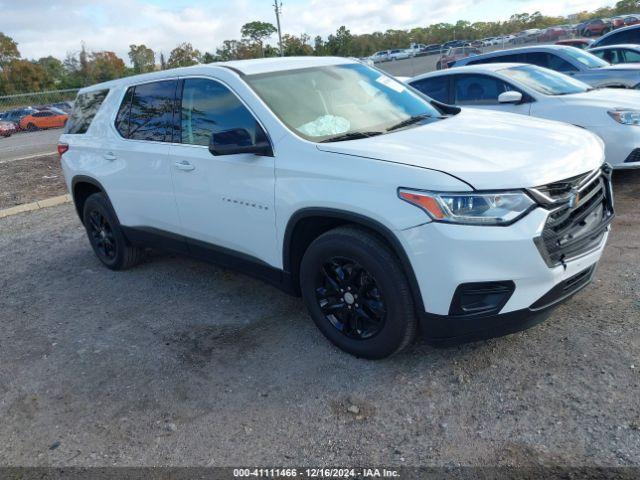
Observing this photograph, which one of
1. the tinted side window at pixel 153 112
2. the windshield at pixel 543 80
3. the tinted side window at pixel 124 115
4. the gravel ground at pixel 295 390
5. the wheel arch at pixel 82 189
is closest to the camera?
the gravel ground at pixel 295 390

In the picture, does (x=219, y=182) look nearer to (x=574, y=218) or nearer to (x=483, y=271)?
(x=483, y=271)

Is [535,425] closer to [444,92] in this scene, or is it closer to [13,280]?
[13,280]

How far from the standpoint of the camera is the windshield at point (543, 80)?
23.7 feet

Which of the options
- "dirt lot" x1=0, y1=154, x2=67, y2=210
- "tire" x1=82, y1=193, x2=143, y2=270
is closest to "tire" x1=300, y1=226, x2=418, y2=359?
"tire" x1=82, y1=193, x2=143, y2=270

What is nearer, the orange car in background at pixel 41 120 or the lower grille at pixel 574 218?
the lower grille at pixel 574 218

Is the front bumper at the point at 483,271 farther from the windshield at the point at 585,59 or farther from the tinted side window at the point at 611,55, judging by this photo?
the tinted side window at the point at 611,55

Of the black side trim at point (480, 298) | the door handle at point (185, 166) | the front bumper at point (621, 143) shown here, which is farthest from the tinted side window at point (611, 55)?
the black side trim at point (480, 298)

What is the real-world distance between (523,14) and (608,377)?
81536mm

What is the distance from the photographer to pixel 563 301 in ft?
10.5

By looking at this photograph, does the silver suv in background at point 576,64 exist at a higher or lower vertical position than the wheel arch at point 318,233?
higher

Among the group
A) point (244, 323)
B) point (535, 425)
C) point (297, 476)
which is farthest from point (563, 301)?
point (244, 323)

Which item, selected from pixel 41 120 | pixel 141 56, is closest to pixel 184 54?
pixel 141 56

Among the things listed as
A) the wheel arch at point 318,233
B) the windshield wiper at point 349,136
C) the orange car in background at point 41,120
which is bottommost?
the orange car in background at point 41,120

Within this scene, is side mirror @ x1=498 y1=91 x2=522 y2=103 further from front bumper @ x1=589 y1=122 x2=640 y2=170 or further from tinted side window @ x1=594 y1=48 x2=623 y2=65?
tinted side window @ x1=594 y1=48 x2=623 y2=65
